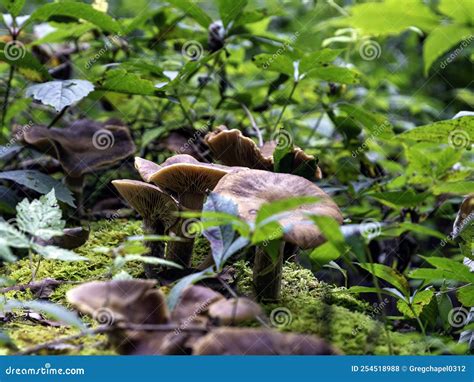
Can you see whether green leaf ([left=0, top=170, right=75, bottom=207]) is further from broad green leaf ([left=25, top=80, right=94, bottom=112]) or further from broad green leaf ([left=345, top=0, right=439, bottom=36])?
broad green leaf ([left=345, top=0, right=439, bottom=36])

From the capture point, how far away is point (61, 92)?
6.81 ft

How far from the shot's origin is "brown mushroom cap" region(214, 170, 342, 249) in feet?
4.68

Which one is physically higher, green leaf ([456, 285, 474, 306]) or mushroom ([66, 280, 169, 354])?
mushroom ([66, 280, 169, 354])

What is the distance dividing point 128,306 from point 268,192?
0.54 metres

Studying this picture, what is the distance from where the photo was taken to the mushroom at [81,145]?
90.6 inches
